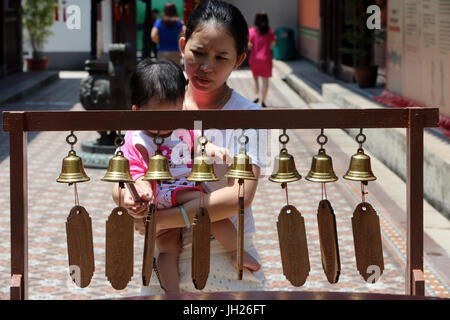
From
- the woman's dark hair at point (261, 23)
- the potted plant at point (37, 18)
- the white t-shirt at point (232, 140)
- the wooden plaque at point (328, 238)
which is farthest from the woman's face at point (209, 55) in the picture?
the potted plant at point (37, 18)

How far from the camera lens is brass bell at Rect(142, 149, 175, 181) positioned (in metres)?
2.56

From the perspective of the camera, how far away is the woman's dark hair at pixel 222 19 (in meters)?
2.80

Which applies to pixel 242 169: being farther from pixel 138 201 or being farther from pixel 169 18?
pixel 169 18

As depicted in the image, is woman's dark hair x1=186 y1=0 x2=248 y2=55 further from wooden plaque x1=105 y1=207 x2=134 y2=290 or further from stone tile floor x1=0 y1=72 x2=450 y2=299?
stone tile floor x1=0 y1=72 x2=450 y2=299

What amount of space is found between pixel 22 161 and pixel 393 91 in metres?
10.4

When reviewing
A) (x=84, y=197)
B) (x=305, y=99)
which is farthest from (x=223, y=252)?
(x=305, y=99)

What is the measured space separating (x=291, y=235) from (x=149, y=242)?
43 cm

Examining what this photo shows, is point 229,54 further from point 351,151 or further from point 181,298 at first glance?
point 351,151

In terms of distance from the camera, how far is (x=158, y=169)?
8.43ft

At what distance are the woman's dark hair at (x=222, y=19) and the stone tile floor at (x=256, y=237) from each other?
2645 mm

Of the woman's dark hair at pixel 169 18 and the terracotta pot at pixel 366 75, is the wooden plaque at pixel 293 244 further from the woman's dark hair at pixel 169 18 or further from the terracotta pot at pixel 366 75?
the terracotta pot at pixel 366 75

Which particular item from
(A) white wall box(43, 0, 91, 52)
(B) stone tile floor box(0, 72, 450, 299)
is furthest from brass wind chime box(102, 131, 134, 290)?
(A) white wall box(43, 0, 91, 52)

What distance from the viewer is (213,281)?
2.88 m

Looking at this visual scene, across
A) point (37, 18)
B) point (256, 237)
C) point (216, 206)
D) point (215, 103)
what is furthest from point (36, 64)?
point (216, 206)
